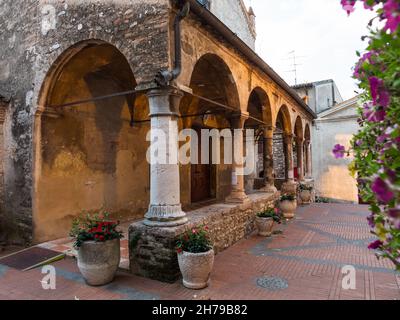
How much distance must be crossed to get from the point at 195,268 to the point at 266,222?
3550 mm

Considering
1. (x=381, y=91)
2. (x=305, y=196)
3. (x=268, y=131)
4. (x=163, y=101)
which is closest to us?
(x=381, y=91)

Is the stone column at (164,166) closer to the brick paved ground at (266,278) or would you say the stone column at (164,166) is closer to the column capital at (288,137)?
the brick paved ground at (266,278)

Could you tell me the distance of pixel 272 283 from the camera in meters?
4.46

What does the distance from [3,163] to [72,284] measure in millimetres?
4416

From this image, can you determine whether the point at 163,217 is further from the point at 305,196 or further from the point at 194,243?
the point at 305,196

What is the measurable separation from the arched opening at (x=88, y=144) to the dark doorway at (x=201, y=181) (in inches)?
118

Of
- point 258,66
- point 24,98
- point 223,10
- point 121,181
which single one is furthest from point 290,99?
point 24,98

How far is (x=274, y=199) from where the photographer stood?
32.1ft

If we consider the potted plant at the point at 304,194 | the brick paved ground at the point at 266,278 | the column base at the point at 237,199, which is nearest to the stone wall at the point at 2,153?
the brick paved ground at the point at 266,278

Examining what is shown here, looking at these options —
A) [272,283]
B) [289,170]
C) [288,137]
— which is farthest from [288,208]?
[272,283]

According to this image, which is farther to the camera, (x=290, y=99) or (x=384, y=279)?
(x=290, y=99)

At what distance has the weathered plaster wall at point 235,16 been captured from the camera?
1284 centimetres
